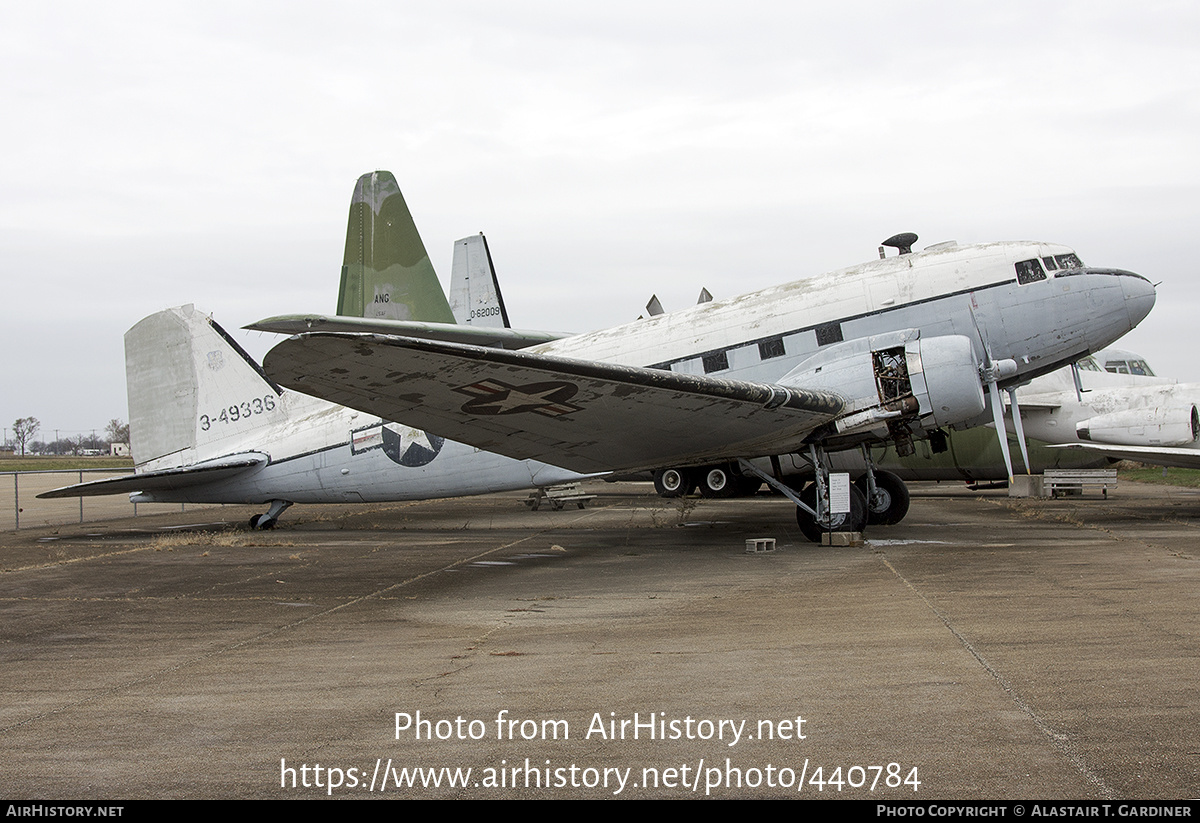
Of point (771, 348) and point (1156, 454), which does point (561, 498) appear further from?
point (1156, 454)

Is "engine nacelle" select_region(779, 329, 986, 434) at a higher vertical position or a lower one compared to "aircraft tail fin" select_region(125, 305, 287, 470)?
lower

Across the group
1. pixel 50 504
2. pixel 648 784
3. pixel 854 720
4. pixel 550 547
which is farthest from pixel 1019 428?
pixel 50 504

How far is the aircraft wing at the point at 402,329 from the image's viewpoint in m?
13.0

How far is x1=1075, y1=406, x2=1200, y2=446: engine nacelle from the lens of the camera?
17188mm

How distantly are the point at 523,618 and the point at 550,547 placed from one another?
569 centimetres

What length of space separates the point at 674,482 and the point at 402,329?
9.81m

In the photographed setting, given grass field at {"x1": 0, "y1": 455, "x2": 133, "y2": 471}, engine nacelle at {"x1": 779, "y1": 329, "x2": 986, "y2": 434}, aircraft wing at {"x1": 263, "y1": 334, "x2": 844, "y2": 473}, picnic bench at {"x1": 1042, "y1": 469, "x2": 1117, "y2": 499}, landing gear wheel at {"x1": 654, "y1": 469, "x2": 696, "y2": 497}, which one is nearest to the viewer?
aircraft wing at {"x1": 263, "y1": 334, "x2": 844, "y2": 473}

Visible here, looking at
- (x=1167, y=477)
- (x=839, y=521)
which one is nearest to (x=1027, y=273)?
(x=839, y=521)

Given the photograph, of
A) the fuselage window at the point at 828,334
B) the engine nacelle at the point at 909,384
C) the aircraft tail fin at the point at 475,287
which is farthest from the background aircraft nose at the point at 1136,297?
the aircraft tail fin at the point at 475,287

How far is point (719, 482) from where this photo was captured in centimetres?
2250

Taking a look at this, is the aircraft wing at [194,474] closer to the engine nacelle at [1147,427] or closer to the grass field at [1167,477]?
the engine nacelle at [1147,427]

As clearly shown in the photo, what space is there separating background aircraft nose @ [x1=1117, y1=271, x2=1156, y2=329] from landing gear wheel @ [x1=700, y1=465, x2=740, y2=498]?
1119 cm

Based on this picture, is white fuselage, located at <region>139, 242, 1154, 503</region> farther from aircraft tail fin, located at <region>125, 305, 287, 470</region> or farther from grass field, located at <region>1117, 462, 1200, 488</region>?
grass field, located at <region>1117, 462, 1200, 488</region>

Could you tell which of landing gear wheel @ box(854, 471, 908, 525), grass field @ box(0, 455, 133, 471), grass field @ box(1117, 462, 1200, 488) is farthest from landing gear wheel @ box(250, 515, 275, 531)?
grass field @ box(0, 455, 133, 471)
